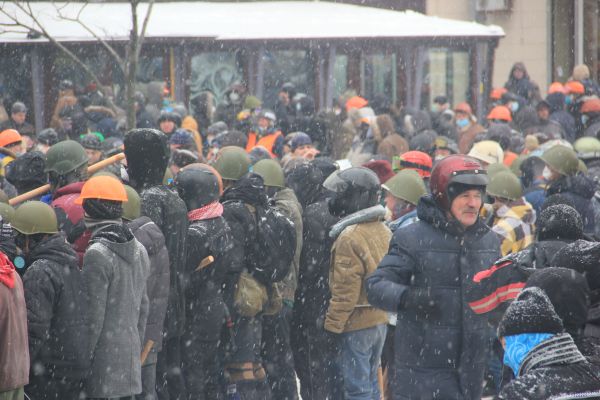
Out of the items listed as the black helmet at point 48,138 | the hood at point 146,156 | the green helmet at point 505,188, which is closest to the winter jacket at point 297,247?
the hood at point 146,156

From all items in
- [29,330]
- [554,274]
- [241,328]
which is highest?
[554,274]

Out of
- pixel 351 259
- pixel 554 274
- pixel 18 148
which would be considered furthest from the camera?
pixel 18 148

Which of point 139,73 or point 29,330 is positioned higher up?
point 139,73

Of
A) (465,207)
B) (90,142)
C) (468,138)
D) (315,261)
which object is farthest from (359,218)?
(468,138)

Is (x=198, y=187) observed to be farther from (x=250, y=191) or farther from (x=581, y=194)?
(x=581, y=194)

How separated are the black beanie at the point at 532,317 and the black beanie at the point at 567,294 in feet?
0.28

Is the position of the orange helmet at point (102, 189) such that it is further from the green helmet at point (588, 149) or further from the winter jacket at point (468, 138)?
the winter jacket at point (468, 138)

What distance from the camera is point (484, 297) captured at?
526cm

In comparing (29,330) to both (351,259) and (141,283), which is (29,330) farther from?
(351,259)

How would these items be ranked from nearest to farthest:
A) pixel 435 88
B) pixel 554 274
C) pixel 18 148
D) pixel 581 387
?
1. pixel 581 387
2. pixel 554 274
3. pixel 18 148
4. pixel 435 88

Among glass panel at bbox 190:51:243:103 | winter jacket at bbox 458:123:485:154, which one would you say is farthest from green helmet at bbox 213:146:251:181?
glass panel at bbox 190:51:243:103

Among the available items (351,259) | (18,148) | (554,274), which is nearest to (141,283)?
(351,259)

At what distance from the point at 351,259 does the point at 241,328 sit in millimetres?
968

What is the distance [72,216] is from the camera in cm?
651
